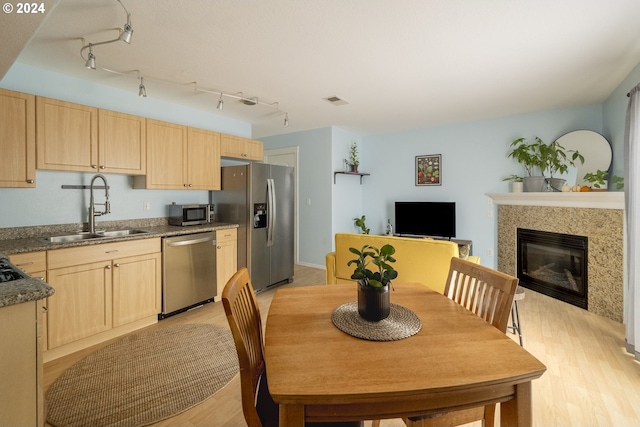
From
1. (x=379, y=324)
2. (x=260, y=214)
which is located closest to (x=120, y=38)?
(x=379, y=324)

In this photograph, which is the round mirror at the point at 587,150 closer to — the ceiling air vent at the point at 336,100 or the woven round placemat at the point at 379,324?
the ceiling air vent at the point at 336,100

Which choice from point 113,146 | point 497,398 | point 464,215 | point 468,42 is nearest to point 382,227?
point 464,215

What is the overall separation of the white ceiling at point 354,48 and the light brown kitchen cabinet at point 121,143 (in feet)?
1.38

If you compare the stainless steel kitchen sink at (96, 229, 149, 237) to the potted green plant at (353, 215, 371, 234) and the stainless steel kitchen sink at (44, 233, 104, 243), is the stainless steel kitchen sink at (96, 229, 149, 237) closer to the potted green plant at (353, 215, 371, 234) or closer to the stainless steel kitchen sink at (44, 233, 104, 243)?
the stainless steel kitchen sink at (44, 233, 104, 243)

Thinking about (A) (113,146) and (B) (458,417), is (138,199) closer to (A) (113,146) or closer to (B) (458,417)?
(A) (113,146)

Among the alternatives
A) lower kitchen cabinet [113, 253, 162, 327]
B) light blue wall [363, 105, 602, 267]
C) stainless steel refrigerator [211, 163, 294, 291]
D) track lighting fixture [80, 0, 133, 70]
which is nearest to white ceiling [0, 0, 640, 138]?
track lighting fixture [80, 0, 133, 70]

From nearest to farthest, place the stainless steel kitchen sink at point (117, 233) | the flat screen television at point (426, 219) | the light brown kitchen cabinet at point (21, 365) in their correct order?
1. the light brown kitchen cabinet at point (21, 365)
2. the stainless steel kitchen sink at point (117, 233)
3. the flat screen television at point (426, 219)

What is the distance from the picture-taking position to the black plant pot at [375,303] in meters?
1.19

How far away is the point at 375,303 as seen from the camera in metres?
1.19

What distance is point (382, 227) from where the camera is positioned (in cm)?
570

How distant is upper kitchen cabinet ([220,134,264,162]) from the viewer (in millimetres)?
3992

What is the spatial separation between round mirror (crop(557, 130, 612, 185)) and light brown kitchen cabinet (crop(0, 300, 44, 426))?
5343 mm

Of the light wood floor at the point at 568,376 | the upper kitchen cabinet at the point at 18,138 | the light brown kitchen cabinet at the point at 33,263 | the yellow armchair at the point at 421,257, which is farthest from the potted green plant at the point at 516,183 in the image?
the upper kitchen cabinet at the point at 18,138

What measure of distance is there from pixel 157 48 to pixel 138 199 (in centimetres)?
174
